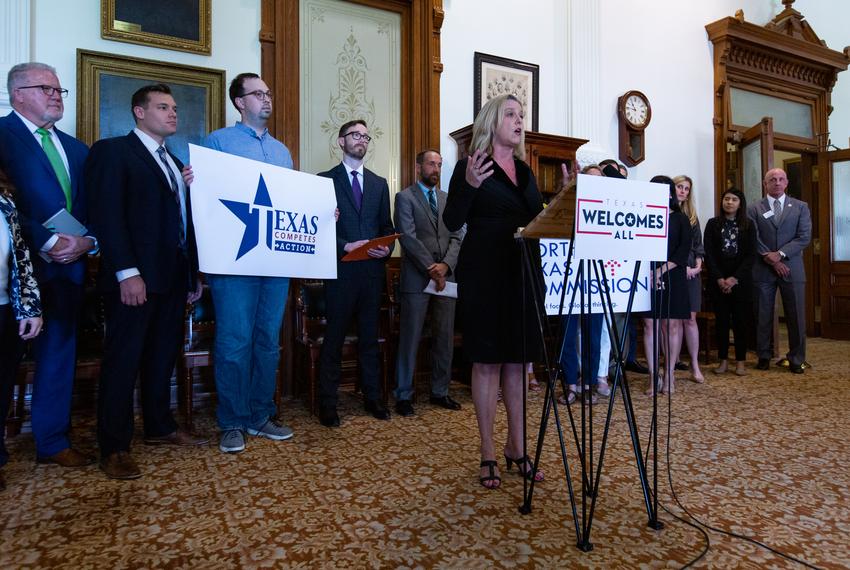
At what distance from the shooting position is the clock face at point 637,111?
5.71 metres

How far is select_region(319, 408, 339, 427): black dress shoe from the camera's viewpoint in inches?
119

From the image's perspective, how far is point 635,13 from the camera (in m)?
5.89

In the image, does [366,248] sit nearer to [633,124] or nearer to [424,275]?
[424,275]

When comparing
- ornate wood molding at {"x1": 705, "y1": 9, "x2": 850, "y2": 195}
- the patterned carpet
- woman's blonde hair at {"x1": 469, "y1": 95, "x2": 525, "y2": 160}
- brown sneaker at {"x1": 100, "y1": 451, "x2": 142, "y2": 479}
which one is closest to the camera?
the patterned carpet

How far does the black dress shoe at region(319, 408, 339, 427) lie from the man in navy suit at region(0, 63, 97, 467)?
1.10 metres

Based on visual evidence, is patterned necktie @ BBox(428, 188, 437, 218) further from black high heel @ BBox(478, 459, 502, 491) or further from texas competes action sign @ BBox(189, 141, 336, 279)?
black high heel @ BBox(478, 459, 502, 491)

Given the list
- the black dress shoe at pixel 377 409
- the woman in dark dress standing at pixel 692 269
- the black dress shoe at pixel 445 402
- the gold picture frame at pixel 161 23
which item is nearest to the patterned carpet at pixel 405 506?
the black dress shoe at pixel 377 409

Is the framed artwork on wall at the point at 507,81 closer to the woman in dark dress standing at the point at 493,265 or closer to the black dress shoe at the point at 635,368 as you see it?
the black dress shoe at the point at 635,368

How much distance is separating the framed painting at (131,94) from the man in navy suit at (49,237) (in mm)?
1148

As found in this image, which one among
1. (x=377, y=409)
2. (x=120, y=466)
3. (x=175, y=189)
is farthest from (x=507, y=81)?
(x=120, y=466)

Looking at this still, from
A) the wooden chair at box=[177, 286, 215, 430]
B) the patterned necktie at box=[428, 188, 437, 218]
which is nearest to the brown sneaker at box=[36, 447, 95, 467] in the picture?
the wooden chair at box=[177, 286, 215, 430]

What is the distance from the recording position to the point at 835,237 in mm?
6980

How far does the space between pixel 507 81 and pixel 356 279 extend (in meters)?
2.81

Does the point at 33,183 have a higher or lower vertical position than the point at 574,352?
higher
